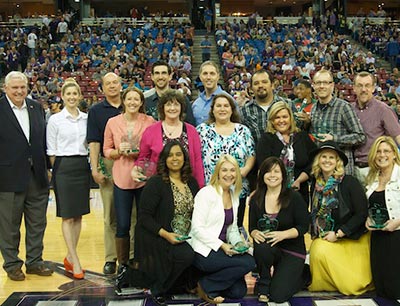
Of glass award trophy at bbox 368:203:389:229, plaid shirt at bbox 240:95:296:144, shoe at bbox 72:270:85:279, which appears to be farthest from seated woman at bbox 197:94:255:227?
shoe at bbox 72:270:85:279

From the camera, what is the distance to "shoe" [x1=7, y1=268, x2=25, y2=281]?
424 cm

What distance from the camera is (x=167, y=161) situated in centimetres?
376

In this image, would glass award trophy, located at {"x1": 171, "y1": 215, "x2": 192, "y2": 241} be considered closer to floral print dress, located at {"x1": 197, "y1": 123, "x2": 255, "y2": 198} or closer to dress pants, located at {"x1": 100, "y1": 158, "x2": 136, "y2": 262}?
floral print dress, located at {"x1": 197, "y1": 123, "x2": 255, "y2": 198}

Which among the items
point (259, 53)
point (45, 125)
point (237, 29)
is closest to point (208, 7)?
point (237, 29)

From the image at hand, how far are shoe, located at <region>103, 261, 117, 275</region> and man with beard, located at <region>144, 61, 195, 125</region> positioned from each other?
3.89ft

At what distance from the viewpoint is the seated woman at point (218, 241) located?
369cm

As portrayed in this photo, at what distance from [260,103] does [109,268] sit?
171 cm

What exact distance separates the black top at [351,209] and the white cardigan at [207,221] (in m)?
0.75

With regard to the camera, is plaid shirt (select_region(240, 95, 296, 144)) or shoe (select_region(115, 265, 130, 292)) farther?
plaid shirt (select_region(240, 95, 296, 144))

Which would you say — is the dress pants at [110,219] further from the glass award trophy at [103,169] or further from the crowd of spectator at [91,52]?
the crowd of spectator at [91,52]

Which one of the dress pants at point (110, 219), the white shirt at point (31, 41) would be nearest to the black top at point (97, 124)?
the dress pants at point (110, 219)

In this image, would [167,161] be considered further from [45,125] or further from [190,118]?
[45,125]

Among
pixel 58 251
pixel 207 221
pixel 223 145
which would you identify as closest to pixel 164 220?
pixel 207 221

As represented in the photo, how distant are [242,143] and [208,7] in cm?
1964
